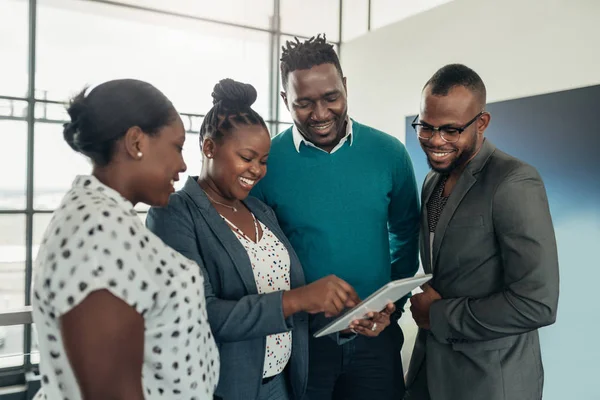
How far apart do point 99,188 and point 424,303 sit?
1098 mm

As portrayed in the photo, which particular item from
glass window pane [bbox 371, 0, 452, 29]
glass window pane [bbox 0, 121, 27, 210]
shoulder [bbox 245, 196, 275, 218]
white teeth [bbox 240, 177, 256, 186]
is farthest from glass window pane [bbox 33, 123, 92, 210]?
white teeth [bbox 240, 177, 256, 186]

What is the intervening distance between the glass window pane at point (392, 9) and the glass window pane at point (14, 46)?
4.59 metres

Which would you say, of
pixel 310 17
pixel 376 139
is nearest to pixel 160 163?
pixel 376 139

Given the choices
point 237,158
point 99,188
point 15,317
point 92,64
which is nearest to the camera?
point 99,188

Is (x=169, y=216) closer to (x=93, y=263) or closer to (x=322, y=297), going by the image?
(x=322, y=297)

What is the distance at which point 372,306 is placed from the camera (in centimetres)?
142

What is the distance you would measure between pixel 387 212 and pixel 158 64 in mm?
6406

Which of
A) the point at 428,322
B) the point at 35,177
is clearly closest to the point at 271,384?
the point at 428,322

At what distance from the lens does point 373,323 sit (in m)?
1.64

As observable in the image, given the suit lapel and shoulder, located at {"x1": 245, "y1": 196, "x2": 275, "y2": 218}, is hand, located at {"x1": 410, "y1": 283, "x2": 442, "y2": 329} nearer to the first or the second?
the suit lapel

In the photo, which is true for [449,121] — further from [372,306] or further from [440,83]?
[372,306]

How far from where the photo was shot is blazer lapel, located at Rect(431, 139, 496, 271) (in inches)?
62.5

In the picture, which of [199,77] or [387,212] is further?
[199,77]

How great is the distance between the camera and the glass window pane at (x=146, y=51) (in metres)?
6.79
